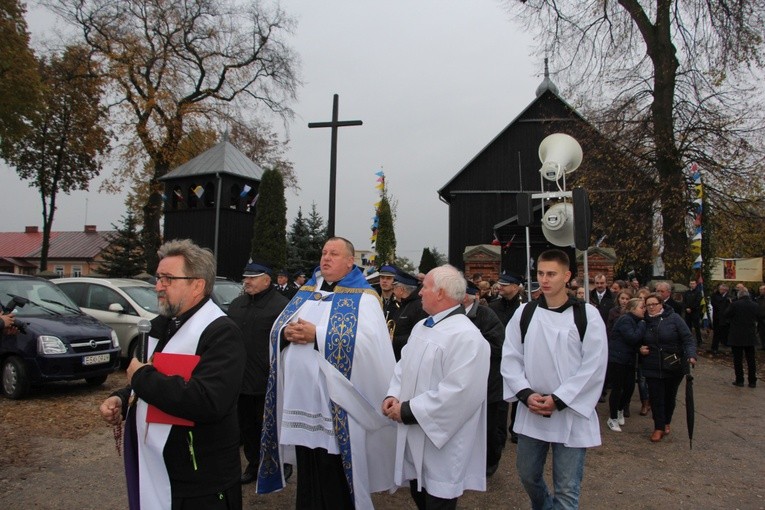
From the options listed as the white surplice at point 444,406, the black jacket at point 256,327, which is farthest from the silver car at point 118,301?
the white surplice at point 444,406

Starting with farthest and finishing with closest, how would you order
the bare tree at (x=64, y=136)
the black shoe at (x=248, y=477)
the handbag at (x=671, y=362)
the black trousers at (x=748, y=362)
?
1. the bare tree at (x=64, y=136)
2. the black trousers at (x=748, y=362)
3. the handbag at (x=671, y=362)
4. the black shoe at (x=248, y=477)

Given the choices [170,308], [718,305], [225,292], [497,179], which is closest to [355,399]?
[170,308]

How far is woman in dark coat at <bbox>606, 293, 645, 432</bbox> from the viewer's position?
775 centimetres

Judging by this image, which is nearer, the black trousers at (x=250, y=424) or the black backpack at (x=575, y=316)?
the black backpack at (x=575, y=316)

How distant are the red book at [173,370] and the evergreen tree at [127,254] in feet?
108

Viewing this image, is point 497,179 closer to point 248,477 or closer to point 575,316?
point 248,477

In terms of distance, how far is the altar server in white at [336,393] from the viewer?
3.87 m

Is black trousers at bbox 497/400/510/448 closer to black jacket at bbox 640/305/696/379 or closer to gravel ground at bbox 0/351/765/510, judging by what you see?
gravel ground at bbox 0/351/765/510

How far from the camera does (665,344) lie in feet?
23.8

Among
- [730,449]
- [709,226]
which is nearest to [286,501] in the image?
[730,449]

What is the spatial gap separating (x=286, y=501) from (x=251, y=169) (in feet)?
69.2

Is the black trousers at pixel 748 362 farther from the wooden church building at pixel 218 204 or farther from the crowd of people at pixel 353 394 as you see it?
the wooden church building at pixel 218 204

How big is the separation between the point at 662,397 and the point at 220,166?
62.7 ft

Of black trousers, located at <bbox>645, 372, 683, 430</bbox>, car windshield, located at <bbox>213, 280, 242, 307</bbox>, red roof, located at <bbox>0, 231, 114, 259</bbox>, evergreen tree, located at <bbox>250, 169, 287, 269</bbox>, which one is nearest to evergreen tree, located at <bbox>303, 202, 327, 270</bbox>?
evergreen tree, located at <bbox>250, 169, 287, 269</bbox>
